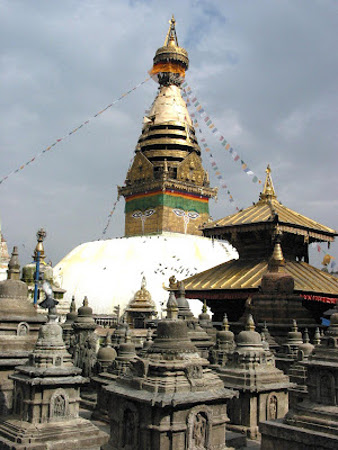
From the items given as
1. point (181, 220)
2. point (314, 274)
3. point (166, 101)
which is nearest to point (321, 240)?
point (314, 274)

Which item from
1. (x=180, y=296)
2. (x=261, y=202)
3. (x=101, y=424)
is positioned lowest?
(x=101, y=424)

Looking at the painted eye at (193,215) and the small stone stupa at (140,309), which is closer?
the small stone stupa at (140,309)

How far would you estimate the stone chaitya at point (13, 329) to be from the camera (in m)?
11.4

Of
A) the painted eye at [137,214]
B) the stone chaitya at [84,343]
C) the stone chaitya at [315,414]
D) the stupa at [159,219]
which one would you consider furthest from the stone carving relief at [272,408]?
the painted eye at [137,214]

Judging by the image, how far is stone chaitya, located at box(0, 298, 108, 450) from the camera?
28.1 ft

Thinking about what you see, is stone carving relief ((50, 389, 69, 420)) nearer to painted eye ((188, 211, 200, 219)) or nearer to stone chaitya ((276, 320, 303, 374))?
stone chaitya ((276, 320, 303, 374))

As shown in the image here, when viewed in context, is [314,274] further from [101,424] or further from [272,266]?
[101,424]

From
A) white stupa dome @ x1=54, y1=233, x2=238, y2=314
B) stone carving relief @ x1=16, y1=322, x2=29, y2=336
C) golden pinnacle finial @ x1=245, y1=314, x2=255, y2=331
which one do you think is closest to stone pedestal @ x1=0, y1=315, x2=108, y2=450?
stone carving relief @ x1=16, y1=322, x2=29, y2=336

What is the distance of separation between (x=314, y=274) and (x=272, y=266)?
303 cm

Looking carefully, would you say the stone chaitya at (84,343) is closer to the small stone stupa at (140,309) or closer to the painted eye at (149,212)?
the small stone stupa at (140,309)

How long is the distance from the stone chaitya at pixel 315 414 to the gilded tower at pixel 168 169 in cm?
3282

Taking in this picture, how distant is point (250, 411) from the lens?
36.7 feet

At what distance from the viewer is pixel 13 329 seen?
1225 centimetres

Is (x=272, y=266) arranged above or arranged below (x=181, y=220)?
below
